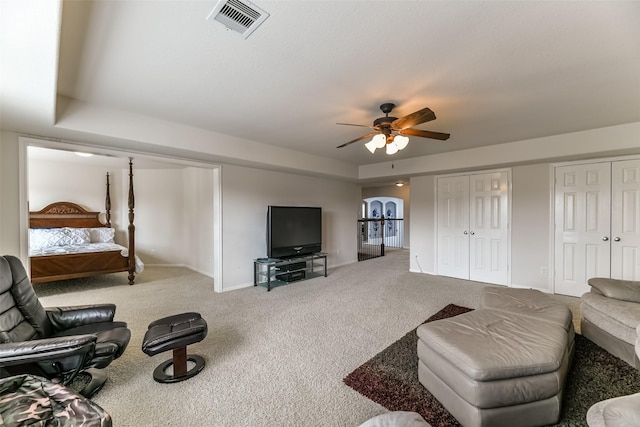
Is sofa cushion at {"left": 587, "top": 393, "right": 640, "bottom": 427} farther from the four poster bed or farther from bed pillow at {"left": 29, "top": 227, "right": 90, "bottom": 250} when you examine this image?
bed pillow at {"left": 29, "top": 227, "right": 90, "bottom": 250}

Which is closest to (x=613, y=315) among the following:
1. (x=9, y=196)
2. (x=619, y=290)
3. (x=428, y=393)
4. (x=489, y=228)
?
(x=619, y=290)

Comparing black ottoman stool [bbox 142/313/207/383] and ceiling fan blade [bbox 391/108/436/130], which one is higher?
ceiling fan blade [bbox 391/108/436/130]

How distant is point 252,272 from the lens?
470cm

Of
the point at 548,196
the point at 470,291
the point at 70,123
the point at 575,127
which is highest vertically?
the point at 575,127

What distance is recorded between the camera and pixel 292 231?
488cm

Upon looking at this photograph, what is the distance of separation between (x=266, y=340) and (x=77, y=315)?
164 cm

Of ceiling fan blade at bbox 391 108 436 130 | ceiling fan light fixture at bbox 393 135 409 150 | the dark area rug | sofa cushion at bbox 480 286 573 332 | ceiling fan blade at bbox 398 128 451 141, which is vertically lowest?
the dark area rug

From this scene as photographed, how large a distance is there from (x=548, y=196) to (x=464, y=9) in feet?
13.6

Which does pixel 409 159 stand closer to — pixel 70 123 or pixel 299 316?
pixel 299 316

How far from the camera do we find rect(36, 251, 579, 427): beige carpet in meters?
1.70

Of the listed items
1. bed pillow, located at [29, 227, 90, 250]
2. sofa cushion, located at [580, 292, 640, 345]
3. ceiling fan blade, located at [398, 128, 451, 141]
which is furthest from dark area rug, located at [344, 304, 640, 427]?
bed pillow, located at [29, 227, 90, 250]

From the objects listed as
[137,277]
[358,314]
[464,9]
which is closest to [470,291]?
[358,314]

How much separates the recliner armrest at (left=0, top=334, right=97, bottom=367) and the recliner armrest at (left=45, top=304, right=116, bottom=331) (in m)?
0.64

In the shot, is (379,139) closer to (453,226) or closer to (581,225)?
(453,226)
